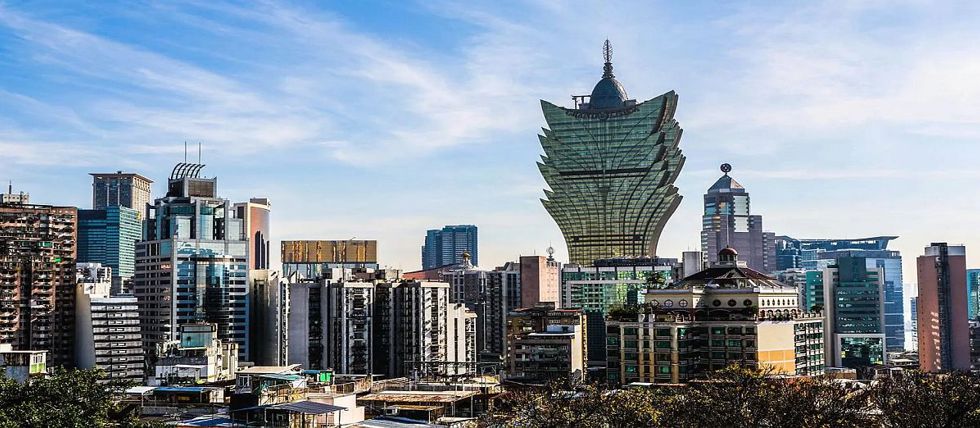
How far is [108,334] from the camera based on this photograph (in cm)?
16788

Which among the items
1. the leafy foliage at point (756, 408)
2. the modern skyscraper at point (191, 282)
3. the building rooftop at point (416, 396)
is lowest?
the building rooftop at point (416, 396)

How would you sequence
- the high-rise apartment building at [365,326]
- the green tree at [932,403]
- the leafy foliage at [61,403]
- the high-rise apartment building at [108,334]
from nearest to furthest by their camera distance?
the leafy foliage at [61,403] → the green tree at [932,403] → the high-rise apartment building at [108,334] → the high-rise apartment building at [365,326]

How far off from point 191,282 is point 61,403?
128 meters

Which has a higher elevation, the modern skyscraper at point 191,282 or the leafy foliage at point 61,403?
the modern skyscraper at point 191,282

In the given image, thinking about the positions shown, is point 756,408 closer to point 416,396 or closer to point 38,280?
point 416,396

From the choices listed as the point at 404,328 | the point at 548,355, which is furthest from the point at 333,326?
the point at 548,355

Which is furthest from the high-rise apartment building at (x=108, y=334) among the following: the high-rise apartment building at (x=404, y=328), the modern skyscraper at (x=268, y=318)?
the high-rise apartment building at (x=404, y=328)

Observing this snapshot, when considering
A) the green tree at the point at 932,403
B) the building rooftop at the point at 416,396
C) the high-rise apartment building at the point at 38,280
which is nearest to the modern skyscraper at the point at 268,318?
the high-rise apartment building at the point at 38,280

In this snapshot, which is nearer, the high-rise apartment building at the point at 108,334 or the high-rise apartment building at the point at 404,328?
the high-rise apartment building at the point at 108,334

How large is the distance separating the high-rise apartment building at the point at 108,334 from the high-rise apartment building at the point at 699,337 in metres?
73.9

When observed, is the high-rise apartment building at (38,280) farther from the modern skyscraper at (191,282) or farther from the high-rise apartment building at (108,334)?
the modern skyscraper at (191,282)

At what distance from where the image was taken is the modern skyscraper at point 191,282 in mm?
183375

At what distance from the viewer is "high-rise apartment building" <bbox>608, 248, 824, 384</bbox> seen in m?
116

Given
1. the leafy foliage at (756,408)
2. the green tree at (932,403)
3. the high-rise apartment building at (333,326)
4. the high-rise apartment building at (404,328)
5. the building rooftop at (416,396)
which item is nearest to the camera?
the leafy foliage at (756,408)
